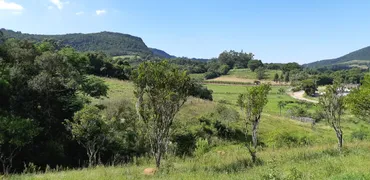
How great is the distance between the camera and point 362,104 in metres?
18.3

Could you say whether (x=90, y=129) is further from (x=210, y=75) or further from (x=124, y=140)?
(x=210, y=75)

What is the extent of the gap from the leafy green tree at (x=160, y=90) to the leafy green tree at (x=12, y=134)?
375 inches

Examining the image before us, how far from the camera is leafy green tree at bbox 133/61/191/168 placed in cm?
1010

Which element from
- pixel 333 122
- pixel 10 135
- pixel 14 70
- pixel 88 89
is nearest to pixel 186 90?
pixel 333 122

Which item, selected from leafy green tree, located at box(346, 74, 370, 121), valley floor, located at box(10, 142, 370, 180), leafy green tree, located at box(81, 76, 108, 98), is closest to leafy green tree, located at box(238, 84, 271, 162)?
valley floor, located at box(10, 142, 370, 180)

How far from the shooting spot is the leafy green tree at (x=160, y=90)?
1010cm

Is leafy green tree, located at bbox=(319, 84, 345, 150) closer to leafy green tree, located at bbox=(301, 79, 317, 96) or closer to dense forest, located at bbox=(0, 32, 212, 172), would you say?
dense forest, located at bbox=(0, 32, 212, 172)

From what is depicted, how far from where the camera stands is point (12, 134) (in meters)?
16.0

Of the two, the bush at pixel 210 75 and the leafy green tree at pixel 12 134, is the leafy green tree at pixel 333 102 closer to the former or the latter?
the leafy green tree at pixel 12 134

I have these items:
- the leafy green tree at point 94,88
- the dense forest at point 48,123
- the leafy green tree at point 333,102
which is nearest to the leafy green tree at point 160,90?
the dense forest at point 48,123

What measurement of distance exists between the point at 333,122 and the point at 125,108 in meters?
18.7

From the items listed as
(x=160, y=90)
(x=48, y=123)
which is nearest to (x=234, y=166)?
(x=160, y=90)

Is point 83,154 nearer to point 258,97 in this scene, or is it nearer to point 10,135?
point 10,135

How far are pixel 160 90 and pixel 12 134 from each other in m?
10.7
